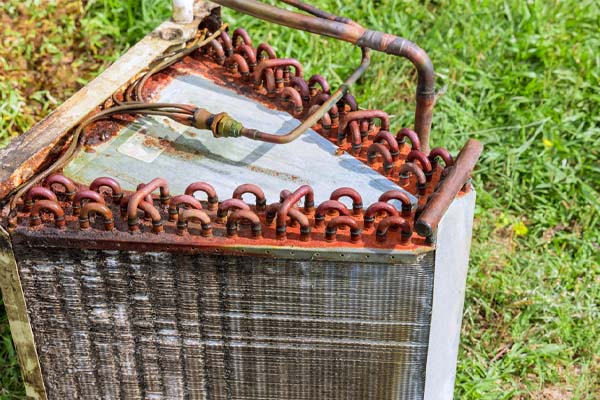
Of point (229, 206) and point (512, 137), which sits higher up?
point (229, 206)

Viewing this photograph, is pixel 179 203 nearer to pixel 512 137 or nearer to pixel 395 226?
pixel 395 226

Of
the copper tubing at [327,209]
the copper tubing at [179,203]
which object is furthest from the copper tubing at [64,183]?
the copper tubing at [327,209]

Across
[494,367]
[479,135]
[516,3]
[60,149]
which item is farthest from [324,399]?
[516,3]

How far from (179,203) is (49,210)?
43 centimetres

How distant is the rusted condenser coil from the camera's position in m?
2.99

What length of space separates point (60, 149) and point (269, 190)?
2.61 ft

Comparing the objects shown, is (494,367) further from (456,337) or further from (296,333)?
(296,333)

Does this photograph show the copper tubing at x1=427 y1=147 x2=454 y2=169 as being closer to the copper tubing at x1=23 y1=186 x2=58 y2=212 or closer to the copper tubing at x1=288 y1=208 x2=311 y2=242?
the copper tubing at x1=288 y1=208 x2=311 y2=242

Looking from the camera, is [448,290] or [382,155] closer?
[448,290]

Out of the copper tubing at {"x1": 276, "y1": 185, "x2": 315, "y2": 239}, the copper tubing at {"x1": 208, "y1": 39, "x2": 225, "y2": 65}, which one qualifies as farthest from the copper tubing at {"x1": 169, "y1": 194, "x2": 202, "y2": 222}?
the copper tubing at {"x1": 208, "y1": 39, "x2": 225, "y2": 65}

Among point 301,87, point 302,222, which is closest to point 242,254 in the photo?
point 302,222

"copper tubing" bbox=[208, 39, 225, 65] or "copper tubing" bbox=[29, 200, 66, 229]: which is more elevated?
"copper tubing" bbox=[208, 39, 225, 65]

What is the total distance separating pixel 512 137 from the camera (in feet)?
16.5

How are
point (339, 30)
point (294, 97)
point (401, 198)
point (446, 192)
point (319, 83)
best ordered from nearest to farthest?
point (446, 192) → point (401, 198) → point (339, 30) → point (294, 97) → point (319, 83)
